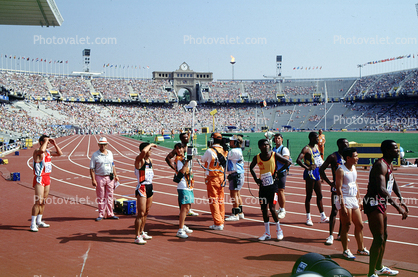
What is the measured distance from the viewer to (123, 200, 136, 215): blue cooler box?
27.6 feet

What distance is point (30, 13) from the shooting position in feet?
27.0

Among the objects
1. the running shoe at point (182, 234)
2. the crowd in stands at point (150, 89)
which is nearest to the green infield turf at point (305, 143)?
the running shoe at point (182, 234)

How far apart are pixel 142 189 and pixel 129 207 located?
8.11 ft

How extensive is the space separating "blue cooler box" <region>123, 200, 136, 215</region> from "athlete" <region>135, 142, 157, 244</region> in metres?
2.19

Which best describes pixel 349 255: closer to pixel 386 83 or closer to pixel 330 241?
pixel 330 241

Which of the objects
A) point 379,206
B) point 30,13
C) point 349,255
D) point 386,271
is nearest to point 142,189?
point 349,255

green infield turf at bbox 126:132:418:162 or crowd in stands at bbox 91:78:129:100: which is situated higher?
crowd in stands at bbox 91:78:129:100

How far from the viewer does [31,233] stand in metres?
6.77

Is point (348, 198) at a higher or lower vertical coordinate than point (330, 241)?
higher

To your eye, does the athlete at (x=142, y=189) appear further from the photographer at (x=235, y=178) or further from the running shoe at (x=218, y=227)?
the photographer at (x=235, y=178)

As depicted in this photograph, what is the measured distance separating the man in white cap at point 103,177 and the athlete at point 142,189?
1.78 metres

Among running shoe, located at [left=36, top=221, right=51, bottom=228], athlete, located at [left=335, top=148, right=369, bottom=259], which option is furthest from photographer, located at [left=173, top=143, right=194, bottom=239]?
running shoe, located at [left=36, top=221, right=51, bottom=228]

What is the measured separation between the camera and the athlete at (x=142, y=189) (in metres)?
6.08

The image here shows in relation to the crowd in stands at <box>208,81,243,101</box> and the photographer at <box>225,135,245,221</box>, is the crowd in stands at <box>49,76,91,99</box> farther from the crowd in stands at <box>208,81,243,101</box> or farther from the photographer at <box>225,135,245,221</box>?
the photographer at <box>225,135,245,221</box>
